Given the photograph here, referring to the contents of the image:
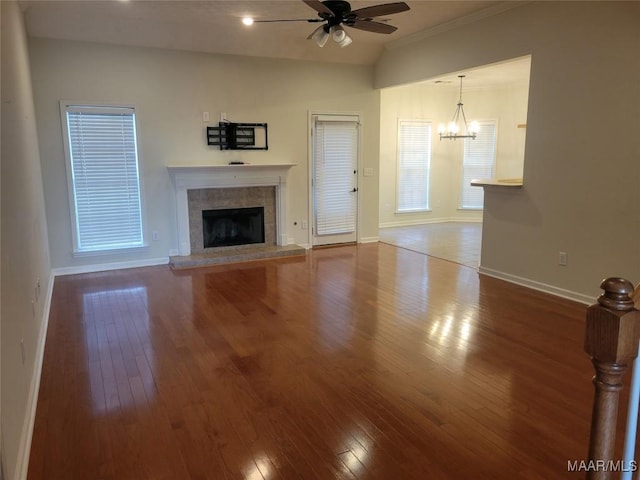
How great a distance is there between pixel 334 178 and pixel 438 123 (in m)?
3.51

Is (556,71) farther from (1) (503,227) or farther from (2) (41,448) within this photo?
(2) (41,448)

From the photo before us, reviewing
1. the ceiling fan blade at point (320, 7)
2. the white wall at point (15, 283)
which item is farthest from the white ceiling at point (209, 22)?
the white wall at point (15, 283)

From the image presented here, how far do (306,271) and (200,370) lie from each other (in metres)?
2.81

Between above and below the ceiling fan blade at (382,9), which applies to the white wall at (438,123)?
below

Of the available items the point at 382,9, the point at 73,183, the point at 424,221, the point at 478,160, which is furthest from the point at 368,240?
the point at 73,183

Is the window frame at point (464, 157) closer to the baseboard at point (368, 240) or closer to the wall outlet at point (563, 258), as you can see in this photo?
the baseboard at point (368, 240)

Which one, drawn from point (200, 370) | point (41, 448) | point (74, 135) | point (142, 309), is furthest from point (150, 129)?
Answer: point (41, 448)

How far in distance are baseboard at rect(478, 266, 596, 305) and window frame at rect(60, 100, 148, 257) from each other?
4443mm

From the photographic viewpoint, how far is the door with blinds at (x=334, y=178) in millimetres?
7117

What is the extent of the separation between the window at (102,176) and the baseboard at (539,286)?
14.9 feet

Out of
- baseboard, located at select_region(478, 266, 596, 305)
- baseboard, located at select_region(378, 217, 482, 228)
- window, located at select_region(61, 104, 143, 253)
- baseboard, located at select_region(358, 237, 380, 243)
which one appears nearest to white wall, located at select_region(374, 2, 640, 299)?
baseboard, located at select_region(478, 266, 596, 305)

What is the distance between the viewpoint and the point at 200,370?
3.07 metres

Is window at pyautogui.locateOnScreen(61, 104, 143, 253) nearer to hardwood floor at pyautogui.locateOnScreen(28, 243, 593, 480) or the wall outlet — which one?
hardwood floor at pyautogui.locateOnScreen(28, 243, 593, 480)

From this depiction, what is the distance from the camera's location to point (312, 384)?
2869 millimetres
